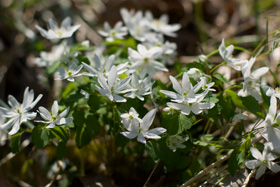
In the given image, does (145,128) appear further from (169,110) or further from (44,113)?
(44,113)

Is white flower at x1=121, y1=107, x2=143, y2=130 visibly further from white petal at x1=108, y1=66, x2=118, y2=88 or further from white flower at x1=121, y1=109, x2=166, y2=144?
white petal at x1=108, y1=66, x2=118, y2=88

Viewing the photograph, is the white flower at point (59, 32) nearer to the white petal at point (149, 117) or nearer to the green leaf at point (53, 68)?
the green leaf at point (53, 68)

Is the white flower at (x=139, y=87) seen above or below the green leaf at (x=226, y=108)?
above

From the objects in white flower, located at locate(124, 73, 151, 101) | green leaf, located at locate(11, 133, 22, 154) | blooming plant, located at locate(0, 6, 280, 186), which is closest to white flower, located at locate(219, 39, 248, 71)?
blooming plant, located at locate(0, 6, 280, 186)

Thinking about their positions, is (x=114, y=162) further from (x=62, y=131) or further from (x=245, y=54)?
(x=245, y=54)

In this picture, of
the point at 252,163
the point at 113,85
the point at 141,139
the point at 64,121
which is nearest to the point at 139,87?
the point at 113,85

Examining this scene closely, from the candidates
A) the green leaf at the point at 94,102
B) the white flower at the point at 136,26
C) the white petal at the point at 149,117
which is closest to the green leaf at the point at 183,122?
the white petal at the point at 149,117
